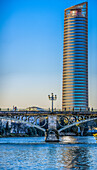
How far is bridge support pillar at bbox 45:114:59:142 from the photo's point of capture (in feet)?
407

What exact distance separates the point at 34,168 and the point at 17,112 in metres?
65.9

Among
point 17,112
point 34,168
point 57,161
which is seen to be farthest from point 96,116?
point 34,168

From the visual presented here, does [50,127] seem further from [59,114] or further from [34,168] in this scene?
[34,168]

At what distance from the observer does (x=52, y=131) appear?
406ft

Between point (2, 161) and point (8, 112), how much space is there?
58.4m

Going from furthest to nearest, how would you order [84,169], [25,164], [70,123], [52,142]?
[70,123] < [52,142] < [25,164] < [84,169]

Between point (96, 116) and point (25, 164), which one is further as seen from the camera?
point (96, 116)

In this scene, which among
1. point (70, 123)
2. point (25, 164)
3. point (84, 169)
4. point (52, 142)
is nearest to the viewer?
point (84, 169)

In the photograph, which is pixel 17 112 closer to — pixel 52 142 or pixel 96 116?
pixel 52 142

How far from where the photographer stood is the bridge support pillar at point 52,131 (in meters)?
124

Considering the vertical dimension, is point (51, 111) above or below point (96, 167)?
above

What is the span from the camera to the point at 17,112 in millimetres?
126625

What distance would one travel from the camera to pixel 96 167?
6159 cm

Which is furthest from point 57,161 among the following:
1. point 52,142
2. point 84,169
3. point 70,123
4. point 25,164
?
point 70,123
